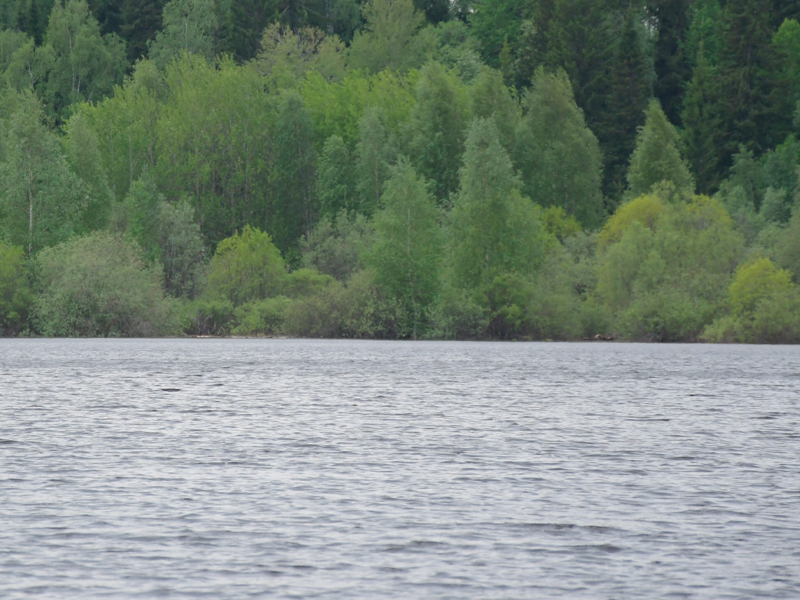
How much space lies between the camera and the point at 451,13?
512 feet

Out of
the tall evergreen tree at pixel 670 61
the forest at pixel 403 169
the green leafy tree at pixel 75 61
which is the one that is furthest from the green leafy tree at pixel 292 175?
the tall evergreen tree at pixel 670 61

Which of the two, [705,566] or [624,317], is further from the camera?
[624,317]

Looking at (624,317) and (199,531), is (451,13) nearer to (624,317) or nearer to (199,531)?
(624,317)

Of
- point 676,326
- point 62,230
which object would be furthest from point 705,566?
point 62,230

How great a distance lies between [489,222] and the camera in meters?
96.4

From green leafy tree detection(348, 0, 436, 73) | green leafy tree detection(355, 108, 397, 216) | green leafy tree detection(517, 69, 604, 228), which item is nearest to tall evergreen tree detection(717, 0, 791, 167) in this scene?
green leafy tree detection(517, 69, 604, 228)

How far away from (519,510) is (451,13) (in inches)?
5698

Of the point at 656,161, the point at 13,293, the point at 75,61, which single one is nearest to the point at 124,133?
the point at 75,61

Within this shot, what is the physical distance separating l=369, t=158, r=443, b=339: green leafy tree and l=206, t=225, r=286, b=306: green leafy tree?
11.0 meters

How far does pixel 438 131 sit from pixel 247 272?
27290 millimetres

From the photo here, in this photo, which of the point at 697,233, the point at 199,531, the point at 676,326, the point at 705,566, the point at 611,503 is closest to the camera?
the point at 705,566

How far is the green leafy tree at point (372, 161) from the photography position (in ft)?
386

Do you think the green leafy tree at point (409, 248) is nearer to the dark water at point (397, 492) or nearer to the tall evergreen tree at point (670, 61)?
the dark water at point (397, 492)

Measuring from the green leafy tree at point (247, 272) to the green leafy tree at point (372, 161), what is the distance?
1546 centimetres
